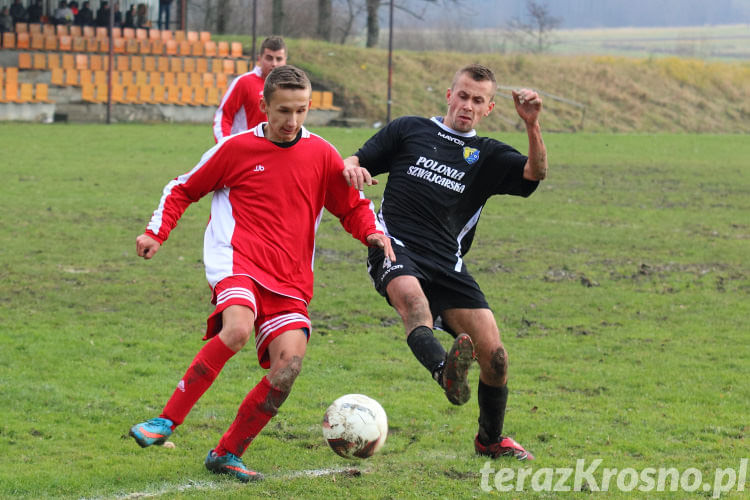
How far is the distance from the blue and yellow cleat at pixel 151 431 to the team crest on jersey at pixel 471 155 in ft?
7.16

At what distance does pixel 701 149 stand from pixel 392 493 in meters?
26.4

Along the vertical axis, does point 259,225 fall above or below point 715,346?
above

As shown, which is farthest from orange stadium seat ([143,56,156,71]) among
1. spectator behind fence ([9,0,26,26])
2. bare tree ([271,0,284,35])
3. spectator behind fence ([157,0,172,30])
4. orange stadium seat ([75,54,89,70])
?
bare tree ([271,0,284,35])

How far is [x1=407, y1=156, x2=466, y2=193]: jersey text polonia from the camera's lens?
5293 millimetres

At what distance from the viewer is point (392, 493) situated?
14.7 ft

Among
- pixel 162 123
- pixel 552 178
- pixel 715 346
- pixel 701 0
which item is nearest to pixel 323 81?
pixel 162 123

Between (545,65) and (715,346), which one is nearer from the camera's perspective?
(715,346)

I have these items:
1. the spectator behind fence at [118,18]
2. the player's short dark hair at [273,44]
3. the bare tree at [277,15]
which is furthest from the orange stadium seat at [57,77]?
the player's short dark hair at [273,44]

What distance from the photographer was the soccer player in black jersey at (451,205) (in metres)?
5.00

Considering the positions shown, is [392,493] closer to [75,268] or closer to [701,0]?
[75,268]

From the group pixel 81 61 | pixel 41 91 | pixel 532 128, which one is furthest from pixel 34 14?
pixel 532 128

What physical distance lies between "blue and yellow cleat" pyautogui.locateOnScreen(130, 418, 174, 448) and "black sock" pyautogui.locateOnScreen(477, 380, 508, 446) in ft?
5.59

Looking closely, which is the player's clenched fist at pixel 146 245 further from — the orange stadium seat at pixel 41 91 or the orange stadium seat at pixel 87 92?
the orange stadium seat at pixel 87 92

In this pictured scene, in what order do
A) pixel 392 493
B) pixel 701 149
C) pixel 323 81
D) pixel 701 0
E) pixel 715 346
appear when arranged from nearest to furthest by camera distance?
pixel 392 493 → pixel 715 346 → pixel 701 149 → pixel 323 81 → pixel 701 0
